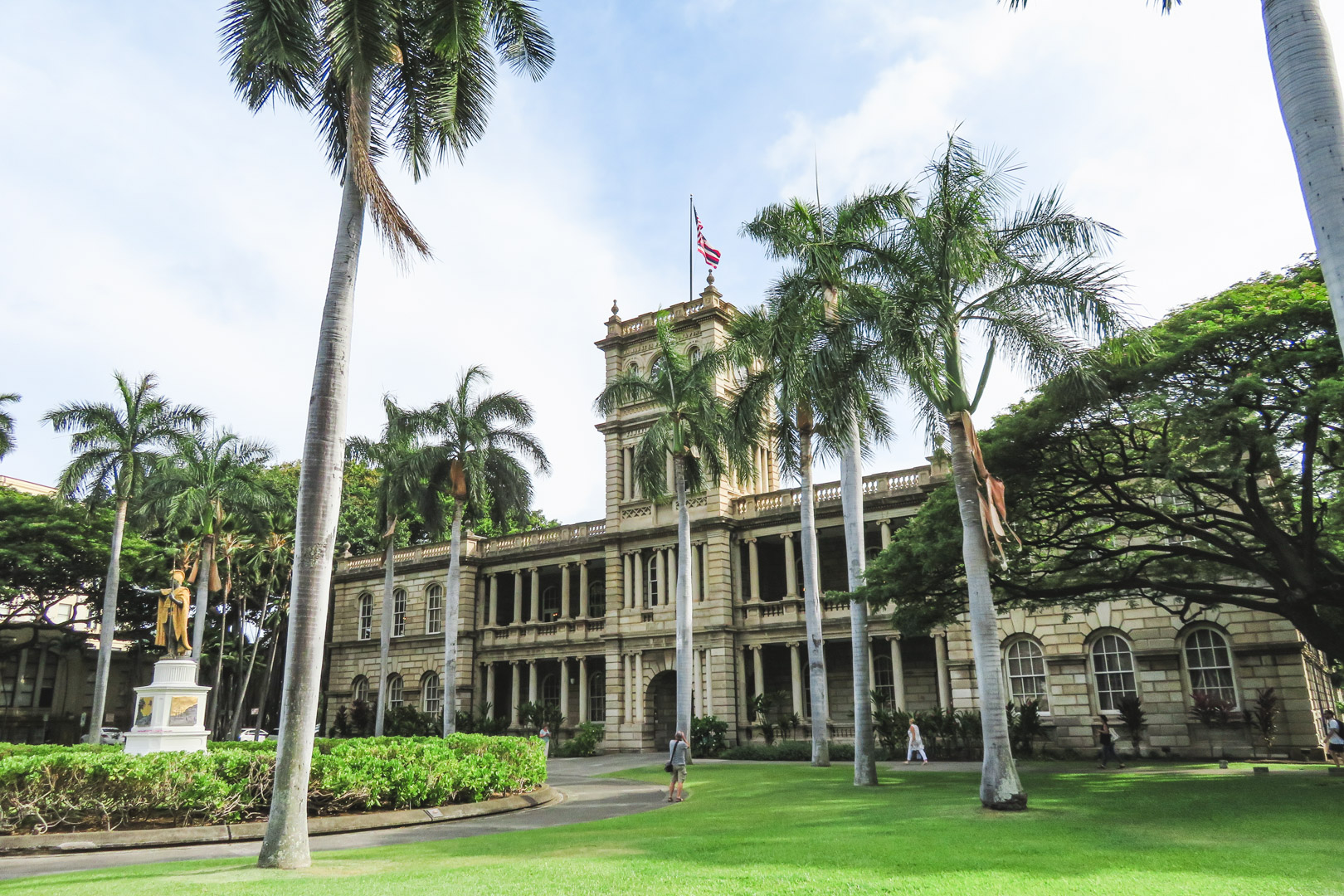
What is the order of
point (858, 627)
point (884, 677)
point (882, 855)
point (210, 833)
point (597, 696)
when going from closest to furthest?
1. point (882, 855)
2. point (210, 833)
3. point (858, 627)
4. point (884, 677)
5. point (597, 696)

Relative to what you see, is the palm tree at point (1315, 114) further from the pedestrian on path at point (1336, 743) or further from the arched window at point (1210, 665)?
the arched window at point (1210, 665)

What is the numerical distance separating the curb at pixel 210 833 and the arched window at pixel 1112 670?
19467 mm

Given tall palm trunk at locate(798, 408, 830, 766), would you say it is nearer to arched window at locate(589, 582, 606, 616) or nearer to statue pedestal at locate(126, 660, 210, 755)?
statue pedestal at locate(126, 660, 210, 755)

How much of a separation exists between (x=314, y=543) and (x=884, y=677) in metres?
24.9

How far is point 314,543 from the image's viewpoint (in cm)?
1172

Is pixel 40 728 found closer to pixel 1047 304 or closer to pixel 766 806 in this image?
pixel 766 806

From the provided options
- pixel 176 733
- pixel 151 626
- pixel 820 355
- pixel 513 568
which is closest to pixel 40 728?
→ pixel 151 626

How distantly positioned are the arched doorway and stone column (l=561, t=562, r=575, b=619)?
5330 millimetres

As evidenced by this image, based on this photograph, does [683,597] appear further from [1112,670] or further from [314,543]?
[314,543]

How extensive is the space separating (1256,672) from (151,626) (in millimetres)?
48730

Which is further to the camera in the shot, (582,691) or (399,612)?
(399,612)

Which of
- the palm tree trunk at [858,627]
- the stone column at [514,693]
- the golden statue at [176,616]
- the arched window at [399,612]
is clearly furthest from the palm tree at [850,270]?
the arched window at [399,612]

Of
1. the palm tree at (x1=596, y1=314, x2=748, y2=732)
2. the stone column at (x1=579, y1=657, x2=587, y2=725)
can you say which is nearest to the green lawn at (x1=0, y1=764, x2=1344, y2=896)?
the palm tree at (x1=596, y1=314, x2=748, y2=732)

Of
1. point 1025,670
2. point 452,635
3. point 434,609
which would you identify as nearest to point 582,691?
point 452,635
